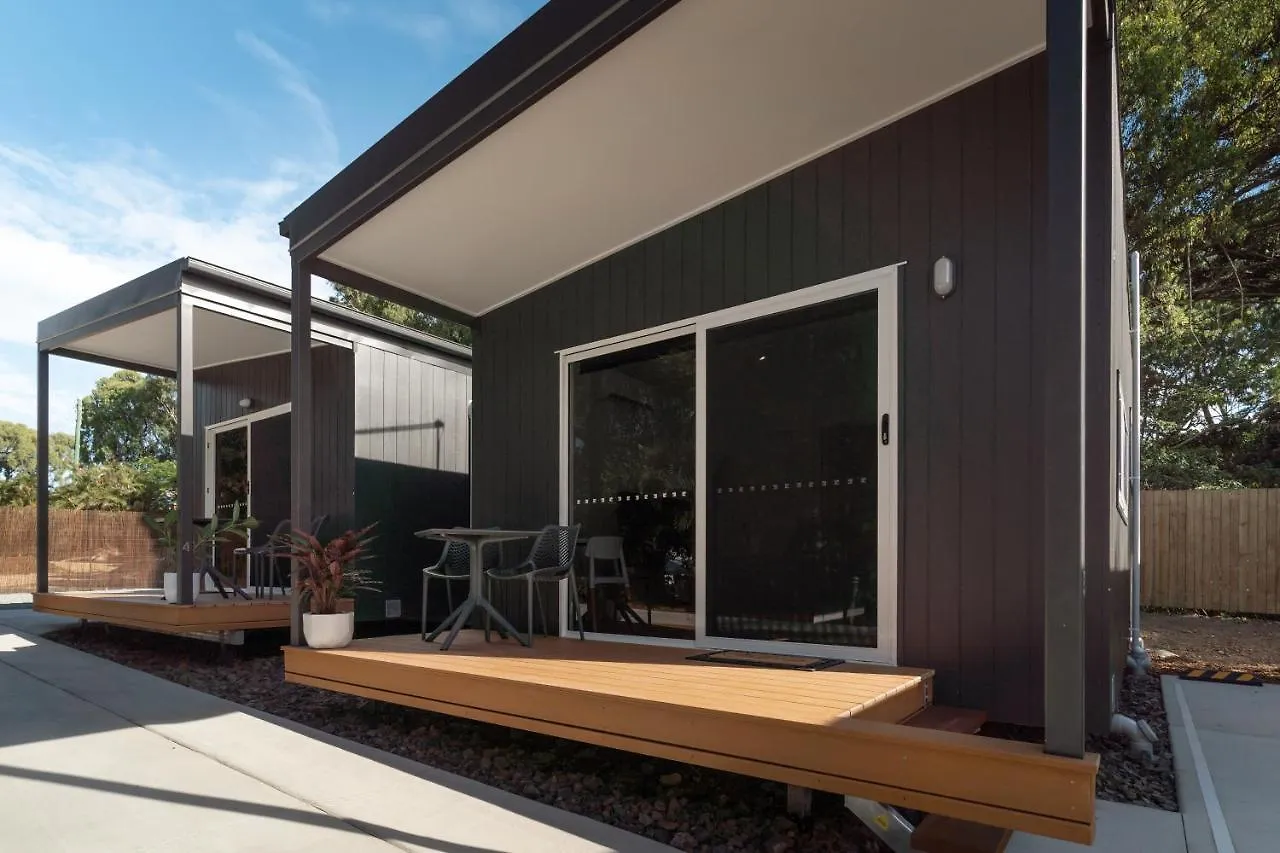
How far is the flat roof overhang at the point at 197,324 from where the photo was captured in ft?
18.5

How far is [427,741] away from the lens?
3574 millimetres

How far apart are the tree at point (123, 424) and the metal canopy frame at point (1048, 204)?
22.8 meters

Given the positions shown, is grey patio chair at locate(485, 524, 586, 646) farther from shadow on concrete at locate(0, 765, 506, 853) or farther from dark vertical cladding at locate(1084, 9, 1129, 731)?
dark vertical cladding at locate(1084, 9, 1129, 731)

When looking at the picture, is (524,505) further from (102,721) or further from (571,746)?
(102,721)

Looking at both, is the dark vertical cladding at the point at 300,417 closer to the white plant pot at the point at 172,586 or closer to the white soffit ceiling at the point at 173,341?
the white plant pot at the point at 172,586

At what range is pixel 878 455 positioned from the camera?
3342 mm

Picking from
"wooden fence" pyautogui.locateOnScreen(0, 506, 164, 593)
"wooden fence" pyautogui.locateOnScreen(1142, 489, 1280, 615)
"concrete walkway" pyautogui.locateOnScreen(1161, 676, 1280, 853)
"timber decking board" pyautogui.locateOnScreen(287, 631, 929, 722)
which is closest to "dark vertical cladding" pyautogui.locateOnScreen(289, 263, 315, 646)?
"timber decking board" pyautogui.locateOnScreen(287, 631, 929, 722)

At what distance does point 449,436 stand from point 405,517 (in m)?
0.91

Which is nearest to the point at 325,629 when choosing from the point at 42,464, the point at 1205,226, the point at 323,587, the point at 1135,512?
the point at 323,587

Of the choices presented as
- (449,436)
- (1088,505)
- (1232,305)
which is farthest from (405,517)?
(1232,305)

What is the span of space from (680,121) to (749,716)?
2.44 m

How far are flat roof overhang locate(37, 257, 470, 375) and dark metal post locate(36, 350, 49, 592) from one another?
0.22 m

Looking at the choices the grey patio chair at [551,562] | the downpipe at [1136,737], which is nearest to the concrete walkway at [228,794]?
the grey patio chair at [551,562]

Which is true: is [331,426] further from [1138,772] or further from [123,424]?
[123,424]
